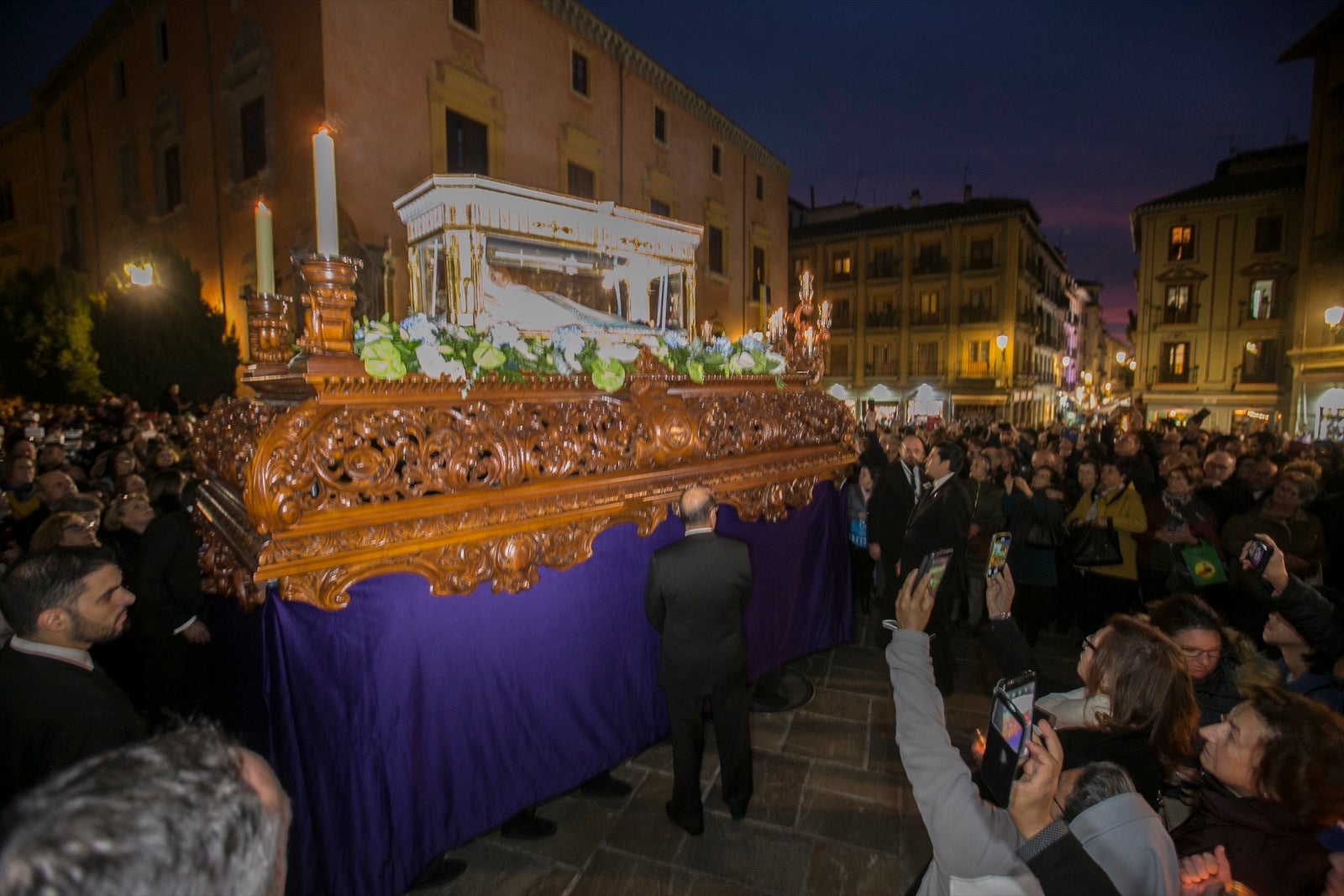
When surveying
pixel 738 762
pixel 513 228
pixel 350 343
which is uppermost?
pixel 513 228

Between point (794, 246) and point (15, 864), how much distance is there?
3870cm

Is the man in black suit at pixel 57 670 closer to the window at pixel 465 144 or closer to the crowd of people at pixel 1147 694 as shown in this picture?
the crowd of people at pixel 1147 694

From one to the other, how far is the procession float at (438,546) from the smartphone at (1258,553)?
2.45m

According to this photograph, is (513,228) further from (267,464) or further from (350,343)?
(267,464)

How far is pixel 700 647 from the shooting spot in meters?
3.15

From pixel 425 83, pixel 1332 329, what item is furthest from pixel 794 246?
pixel 425 83

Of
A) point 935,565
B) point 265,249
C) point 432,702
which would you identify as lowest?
point 432,702

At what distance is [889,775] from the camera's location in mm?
3695

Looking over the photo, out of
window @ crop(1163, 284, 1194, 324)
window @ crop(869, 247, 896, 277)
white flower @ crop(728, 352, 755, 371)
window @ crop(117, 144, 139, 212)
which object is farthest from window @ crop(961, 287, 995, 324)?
window @ crop(117, 144, 139, 212)

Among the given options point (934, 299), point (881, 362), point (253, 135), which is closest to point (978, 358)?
point (934, 299)

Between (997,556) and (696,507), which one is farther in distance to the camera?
(696,507)

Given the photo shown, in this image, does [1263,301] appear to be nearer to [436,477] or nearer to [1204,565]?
[1204,565]

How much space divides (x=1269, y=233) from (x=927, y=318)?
13.8 meters

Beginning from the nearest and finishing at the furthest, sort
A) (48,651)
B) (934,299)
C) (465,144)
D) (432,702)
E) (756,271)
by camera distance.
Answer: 1. (48,651)
2. (432,702)
3. (465,144)
4. (756,271)
5. (934,299)
